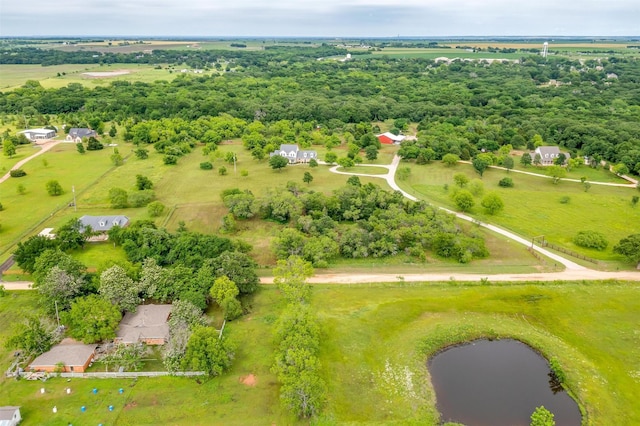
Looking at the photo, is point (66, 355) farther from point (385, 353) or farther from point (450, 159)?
point (450, 159)

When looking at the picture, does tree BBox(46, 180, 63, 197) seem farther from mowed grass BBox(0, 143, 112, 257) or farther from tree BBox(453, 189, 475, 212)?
tree BBox(453, 189, 475, 212)

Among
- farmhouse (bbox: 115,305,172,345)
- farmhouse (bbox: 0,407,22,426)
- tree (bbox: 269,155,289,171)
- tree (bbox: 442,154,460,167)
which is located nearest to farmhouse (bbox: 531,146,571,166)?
tree (bbox: 442,154,460,167)

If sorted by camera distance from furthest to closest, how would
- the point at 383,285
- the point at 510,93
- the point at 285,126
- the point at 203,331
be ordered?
the point at 510,93, the point at 285,126, the point at 383,285, the point at 203,331

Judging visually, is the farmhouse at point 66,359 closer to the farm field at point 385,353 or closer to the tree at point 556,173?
the farm field at point 385,353

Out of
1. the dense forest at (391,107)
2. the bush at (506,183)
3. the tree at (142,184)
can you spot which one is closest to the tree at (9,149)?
the dense forest at (391,107)

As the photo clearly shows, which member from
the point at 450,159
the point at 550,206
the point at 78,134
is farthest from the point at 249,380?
the point at 78,134

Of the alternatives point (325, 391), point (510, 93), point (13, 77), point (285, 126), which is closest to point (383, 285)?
point (325, 391)

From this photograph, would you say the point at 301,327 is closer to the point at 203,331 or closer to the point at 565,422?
the point at 203,331
